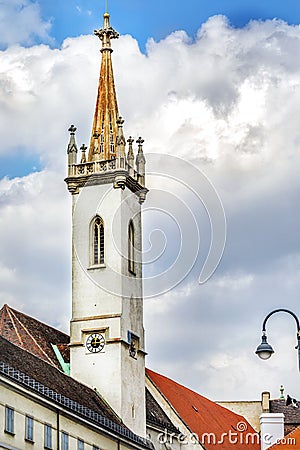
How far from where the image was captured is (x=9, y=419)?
197 feet

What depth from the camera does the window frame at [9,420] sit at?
59656mm

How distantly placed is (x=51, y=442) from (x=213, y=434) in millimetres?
42467

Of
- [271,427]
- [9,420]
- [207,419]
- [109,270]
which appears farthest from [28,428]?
[207,419]

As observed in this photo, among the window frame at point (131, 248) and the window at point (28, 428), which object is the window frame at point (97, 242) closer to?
the window frame at point (131, 248)

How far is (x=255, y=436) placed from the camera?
381 feet

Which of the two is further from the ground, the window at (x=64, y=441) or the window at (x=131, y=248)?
the window at (x=131, y=248)

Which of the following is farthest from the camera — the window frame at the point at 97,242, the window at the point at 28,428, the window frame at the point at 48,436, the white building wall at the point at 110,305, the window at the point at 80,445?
the window frame at the point at 97,242

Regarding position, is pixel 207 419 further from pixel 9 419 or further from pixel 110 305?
pixel 9 419

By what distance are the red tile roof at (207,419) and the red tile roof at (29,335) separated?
1559 centimetres

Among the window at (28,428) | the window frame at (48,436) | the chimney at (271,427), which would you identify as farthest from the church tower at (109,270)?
the window at (28,428)

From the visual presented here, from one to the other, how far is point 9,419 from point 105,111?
37.7 m

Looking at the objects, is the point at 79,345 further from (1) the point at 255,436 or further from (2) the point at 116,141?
(1) the point at 255,436

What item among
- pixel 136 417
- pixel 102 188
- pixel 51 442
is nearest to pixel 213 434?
pixel 136 417

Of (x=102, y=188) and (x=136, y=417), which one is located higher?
(x=102, y=188)
